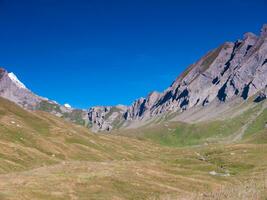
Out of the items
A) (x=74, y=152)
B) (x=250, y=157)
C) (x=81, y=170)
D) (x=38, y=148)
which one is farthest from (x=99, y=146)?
(x=81, y=170)

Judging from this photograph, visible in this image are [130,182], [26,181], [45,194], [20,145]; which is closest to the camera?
[45,194]

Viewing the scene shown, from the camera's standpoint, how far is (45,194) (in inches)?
2312

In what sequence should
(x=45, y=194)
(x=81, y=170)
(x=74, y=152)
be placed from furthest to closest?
(x=74, y=152) → (x=81, y=170) → (x=45, y=194)

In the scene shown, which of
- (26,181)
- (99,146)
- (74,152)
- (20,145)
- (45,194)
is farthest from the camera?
(99,146)

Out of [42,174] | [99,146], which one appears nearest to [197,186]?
[42,174]

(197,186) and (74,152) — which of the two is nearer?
(197,186)

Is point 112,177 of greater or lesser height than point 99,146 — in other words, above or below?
below

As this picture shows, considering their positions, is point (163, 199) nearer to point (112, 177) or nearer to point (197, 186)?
point (112, 177)

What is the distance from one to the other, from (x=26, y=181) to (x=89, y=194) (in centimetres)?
986

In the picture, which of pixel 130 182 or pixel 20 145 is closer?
pixel 130 182

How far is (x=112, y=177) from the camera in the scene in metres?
71.7

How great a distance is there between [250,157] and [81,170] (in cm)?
7484

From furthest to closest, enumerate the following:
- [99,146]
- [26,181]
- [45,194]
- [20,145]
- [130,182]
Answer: [99,146] < [20,145] < [130,182] < [26,181] < [45,194]

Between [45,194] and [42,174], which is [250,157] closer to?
[42,174]
